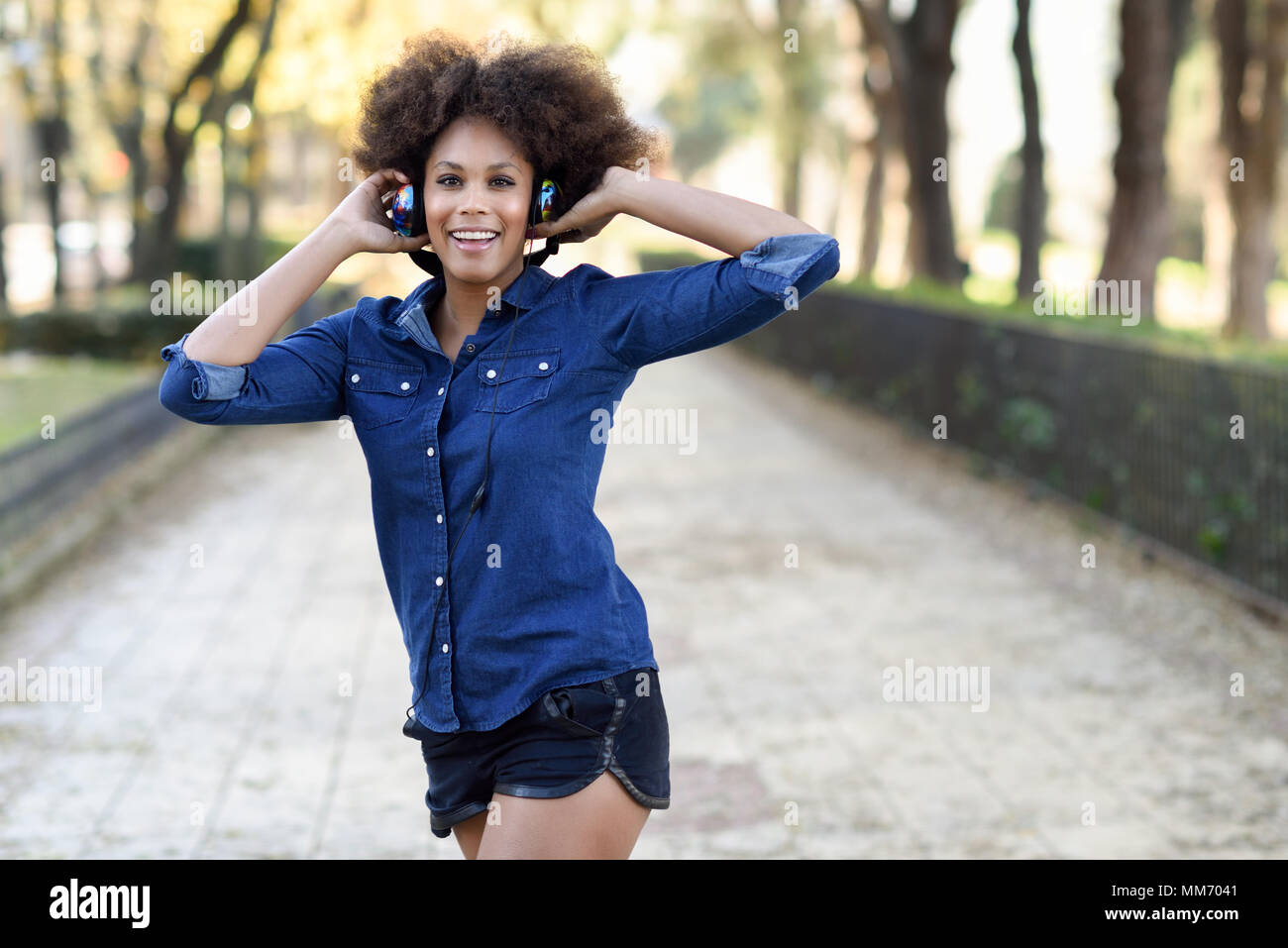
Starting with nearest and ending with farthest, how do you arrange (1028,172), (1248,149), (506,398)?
(506,398) → (1028,172) → (1248,149)

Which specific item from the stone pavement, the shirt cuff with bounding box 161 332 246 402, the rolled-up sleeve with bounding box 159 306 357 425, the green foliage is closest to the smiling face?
the rolled-up sleeve with bounding box 159 306 357 425

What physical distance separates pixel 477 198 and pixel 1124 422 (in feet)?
27.7

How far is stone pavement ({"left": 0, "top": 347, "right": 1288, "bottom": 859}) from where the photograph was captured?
18.8 ft

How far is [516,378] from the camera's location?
291 centimetres

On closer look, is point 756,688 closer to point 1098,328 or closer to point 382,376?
point 382,376

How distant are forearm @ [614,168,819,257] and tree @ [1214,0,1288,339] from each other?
686 inches

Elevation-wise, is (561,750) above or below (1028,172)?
above

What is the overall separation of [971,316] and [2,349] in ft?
36.9

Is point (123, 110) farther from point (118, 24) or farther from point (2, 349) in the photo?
point (2, 349)

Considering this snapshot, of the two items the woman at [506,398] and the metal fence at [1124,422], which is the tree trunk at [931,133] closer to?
the metal fence at [1124,422]

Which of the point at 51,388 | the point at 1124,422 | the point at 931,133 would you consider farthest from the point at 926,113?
the point at 51,388

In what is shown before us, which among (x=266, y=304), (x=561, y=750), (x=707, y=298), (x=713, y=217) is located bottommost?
(x=561, y=750)

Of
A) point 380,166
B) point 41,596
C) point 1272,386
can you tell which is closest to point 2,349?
point 41,596

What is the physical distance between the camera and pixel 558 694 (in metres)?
2.88
